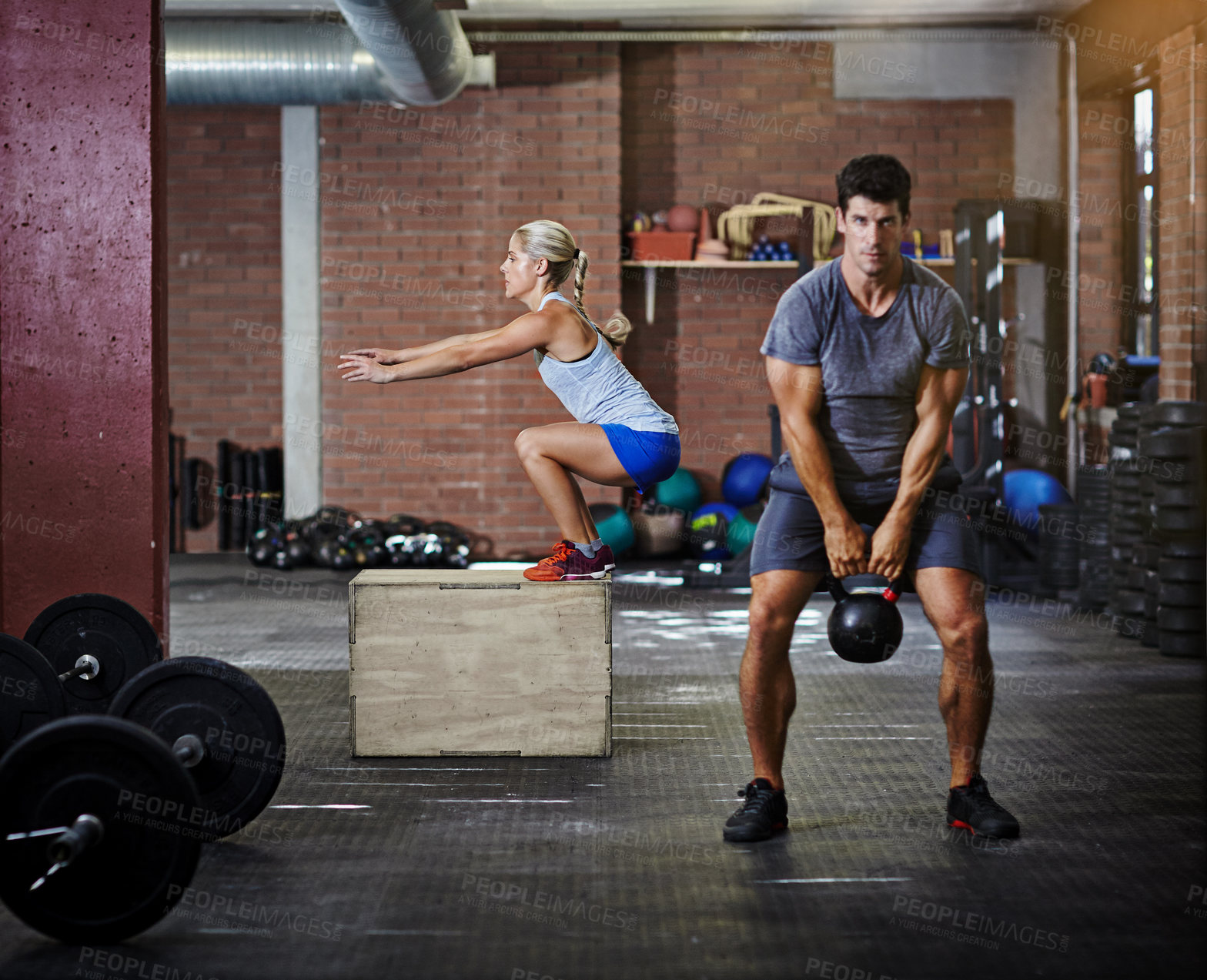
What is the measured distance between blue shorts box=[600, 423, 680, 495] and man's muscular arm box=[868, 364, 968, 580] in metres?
0.88

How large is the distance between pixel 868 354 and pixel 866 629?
22.7 inches

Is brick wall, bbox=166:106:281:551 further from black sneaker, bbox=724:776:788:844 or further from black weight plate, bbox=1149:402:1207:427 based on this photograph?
black sneaker, bbox=724:776:788:844

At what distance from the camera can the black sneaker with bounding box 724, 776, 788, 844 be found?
281 cm

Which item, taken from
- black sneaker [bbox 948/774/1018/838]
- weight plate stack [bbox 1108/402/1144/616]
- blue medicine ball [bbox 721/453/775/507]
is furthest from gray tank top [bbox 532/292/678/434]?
blue medicine ball [bbox 721/453/775/507]

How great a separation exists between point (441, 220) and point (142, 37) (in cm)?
397

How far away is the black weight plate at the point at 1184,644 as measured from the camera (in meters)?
4.96

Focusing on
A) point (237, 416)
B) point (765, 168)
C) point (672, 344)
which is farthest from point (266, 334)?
point (765, 168)

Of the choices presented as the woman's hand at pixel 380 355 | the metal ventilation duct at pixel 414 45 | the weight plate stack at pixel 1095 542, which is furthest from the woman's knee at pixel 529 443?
the weight plate stack at pixel 1095 542

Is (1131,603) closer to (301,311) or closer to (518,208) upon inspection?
(518,208)

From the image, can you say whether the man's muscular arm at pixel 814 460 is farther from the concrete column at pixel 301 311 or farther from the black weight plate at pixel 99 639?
the concrete column at pixel 301 311

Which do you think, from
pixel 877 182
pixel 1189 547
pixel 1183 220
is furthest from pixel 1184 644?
pixel 877 182

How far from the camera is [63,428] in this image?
3.91 m

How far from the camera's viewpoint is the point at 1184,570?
502cm

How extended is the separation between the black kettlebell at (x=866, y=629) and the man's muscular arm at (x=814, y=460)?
3.0 inches
